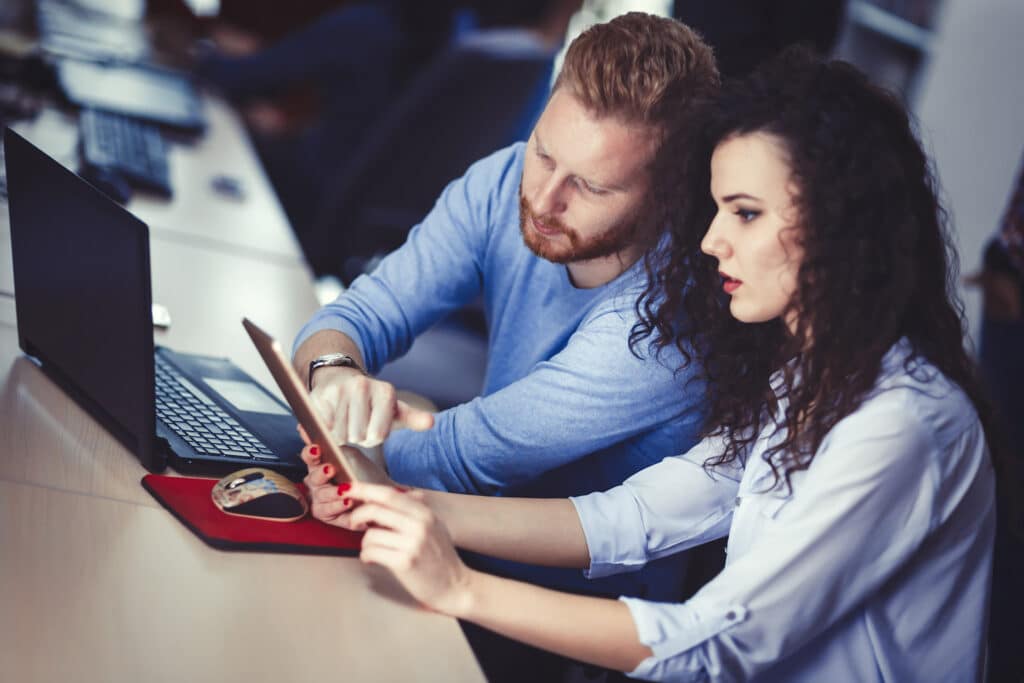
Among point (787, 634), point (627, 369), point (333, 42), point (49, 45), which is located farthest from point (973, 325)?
point (49, 45)

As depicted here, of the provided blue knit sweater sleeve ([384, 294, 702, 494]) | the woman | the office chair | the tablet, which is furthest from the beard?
the office chair

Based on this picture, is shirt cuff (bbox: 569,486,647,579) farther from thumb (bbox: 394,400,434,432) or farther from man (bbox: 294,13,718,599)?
thumb (bbox: 394,400,434,432)

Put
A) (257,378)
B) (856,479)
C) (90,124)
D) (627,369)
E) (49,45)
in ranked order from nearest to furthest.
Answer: (856,479), (627,369), (257,378), (90,124), (49,45)

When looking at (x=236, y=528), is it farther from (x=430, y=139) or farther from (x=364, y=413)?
(x=430, y=139)

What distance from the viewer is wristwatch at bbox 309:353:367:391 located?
1.38 meters

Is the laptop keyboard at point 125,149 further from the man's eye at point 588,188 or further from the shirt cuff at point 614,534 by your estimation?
the shirt cuff at point 614,534

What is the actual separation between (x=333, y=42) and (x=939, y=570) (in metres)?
2.73

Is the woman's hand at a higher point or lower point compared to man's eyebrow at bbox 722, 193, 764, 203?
lower

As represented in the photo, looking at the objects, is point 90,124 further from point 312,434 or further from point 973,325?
point 973,325

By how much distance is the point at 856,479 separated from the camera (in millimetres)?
958

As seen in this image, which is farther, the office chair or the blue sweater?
the office chair

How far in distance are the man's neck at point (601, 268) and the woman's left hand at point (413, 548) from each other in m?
0.57

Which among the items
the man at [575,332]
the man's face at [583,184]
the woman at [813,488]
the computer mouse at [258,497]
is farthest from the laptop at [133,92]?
the woman at [813,488]

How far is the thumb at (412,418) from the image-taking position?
46.4 inches
